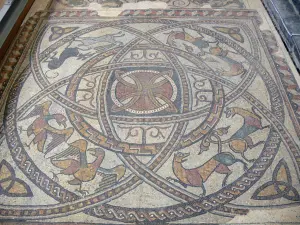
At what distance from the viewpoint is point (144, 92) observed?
7.21ft

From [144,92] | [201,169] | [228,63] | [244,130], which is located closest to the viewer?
[201,169]

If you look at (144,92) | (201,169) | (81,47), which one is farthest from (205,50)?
(201,169)

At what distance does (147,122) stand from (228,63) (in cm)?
79

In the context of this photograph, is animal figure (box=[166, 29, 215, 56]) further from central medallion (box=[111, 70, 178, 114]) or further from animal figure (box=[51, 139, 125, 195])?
animal figure (box=[51, 139, 125, 195])

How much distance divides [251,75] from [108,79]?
0.95 meters

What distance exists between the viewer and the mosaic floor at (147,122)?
1667mm

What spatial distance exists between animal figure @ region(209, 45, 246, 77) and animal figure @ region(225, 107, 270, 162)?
34cm

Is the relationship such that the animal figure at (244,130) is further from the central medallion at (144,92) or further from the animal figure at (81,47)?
the animal figure at (81,47)

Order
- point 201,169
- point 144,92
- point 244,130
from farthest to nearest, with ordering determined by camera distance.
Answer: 1. point 144,92
2. point 244,130
3. point 201,169

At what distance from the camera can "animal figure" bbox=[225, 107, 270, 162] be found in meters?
1.88

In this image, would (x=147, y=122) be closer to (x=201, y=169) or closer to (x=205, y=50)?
(x=201, y=169)

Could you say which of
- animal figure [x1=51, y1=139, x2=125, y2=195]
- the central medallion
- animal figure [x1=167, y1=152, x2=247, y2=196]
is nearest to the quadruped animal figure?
the central medallion

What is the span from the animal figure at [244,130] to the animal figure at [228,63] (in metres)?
0.34

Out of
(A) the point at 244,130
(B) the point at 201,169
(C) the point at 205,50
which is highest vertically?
(C) the point at 205,50
